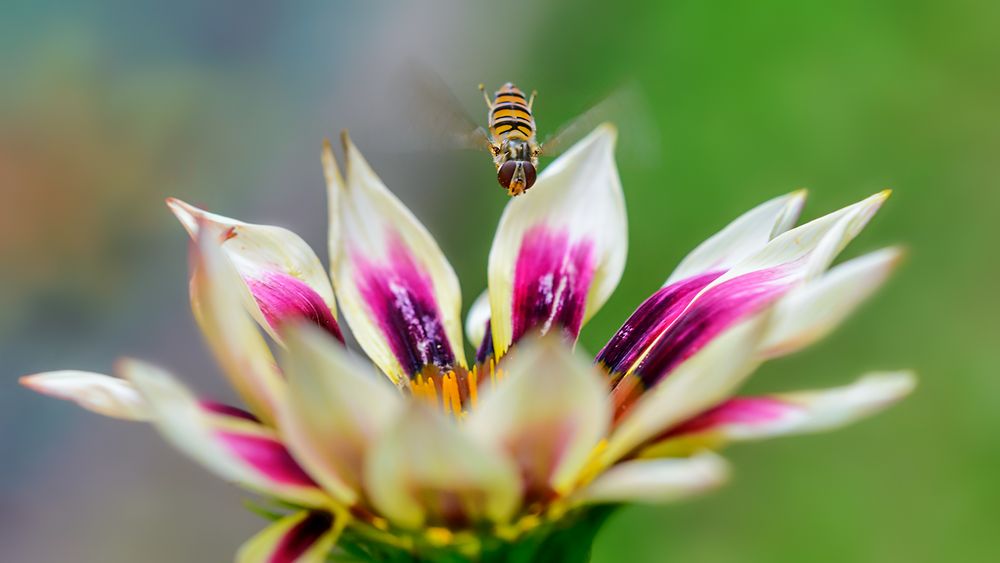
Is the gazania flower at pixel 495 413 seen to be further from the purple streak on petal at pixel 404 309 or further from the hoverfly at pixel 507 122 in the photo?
the hoverfly at pixel 507 122

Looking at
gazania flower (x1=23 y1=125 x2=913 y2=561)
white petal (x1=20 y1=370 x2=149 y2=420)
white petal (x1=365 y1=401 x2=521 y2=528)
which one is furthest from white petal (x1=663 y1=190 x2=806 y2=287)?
white petal (x1=20 y1=370 x2=149 y2=420)

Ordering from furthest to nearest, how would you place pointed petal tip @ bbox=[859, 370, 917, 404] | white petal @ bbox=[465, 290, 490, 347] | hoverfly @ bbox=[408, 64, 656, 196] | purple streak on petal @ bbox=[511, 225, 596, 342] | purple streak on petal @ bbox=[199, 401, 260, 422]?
hoverfly @ bbox=[408, 64, 656, 196] < white petal @ bbox=[465, 290, 490, 347] < purple streak on petal @ bbox=[511, 225, 596, 342] < purple streak on petal @ bbox=[199, 401, 260, 422] < pointed petal tip @ bbox=[859, 370, 917, 404]

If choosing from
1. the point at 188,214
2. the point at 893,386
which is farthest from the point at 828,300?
the point at 188,214

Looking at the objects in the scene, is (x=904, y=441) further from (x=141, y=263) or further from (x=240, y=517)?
(x=141, y=263)

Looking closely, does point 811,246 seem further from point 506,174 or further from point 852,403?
point 506,174

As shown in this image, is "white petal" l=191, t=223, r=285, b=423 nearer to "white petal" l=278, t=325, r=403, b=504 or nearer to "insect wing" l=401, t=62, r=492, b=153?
"white petal" l=278, t=325, r=403, b=504

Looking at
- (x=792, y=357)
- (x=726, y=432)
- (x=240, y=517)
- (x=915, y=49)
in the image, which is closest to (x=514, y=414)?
(x=726, y=432)
